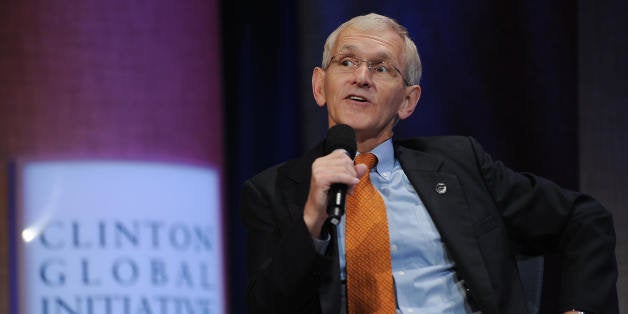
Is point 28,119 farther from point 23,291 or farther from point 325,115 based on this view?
point 325,115

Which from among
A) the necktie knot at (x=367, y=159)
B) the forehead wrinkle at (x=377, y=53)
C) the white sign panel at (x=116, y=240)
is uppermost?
the forehead wrinkle at (x=377, y=53)

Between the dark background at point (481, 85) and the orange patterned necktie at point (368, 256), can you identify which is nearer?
the orange patterned necktie at point (368, 256)

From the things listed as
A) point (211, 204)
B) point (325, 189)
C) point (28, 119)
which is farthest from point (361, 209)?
point (28, 119)

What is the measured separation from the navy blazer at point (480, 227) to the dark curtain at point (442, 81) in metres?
0.73

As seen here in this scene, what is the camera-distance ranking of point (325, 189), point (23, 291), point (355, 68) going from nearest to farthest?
point (325, 189) → point (355, 68) → point (23, 291)

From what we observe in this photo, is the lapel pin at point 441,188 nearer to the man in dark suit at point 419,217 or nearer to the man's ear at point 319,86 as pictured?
the man in dark suit at point 419,217

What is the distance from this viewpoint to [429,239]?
7.52 feet

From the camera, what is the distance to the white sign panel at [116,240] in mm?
3107

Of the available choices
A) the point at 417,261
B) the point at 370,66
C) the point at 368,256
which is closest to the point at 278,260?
the point at 368,256

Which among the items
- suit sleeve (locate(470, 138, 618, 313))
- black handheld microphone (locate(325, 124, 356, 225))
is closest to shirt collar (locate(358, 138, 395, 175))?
suit sleeve (locate(470, 138, 618, 313))

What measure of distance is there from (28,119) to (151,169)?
1.40 feet

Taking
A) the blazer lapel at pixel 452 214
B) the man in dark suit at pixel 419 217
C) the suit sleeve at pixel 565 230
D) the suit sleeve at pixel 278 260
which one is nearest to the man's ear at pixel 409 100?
the man in dark suit at pixel 419 217

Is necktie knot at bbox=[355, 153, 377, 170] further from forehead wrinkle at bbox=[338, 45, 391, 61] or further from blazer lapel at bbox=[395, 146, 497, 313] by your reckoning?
forehead wrinkle at bbox=[338, 45, 391, 61]

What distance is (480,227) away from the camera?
7.59 ft
